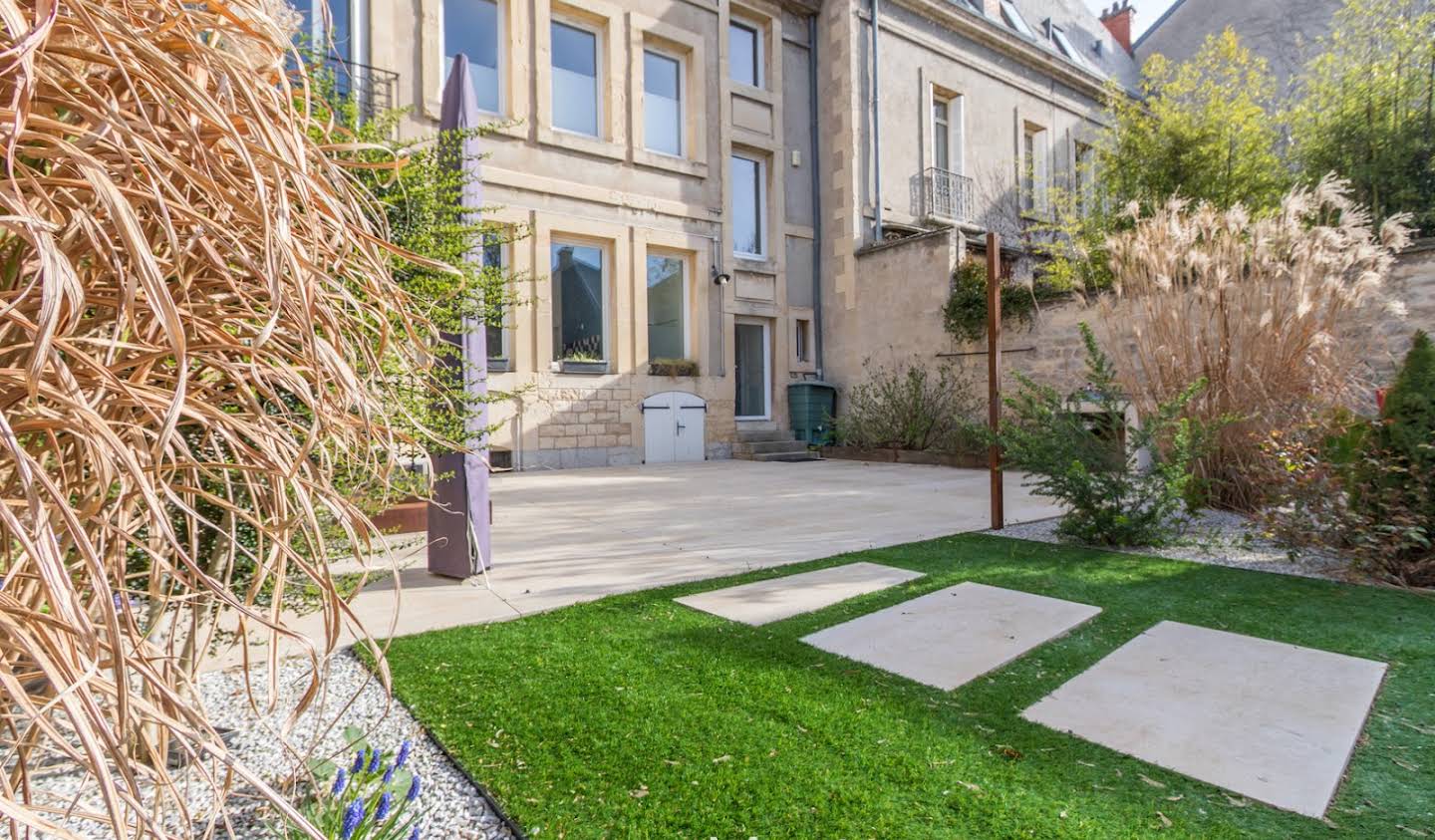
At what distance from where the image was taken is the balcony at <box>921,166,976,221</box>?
1159 centimetres

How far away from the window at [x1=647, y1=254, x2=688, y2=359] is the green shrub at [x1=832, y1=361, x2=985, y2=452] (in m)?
2.69

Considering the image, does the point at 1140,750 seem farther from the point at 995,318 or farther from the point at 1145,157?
the point at 1145,157

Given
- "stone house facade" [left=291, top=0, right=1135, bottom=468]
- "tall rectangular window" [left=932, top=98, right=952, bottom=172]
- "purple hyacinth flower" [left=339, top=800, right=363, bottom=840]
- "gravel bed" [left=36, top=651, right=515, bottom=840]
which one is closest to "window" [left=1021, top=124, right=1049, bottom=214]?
"stone house facade" [left=291, top=0, right=1135, bottom=468]

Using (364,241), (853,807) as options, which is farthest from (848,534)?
(364,241)

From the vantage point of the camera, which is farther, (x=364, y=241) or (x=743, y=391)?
(x=743, y=391)

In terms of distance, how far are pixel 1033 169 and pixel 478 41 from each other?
9960 millimetres

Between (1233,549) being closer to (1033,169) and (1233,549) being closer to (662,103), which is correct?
(662,103)

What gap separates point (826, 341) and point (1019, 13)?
28.9ft

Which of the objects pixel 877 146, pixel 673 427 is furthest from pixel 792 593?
pixel 877 146

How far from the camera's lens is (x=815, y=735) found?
1.54 meters

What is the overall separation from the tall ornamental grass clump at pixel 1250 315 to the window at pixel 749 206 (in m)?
6.82

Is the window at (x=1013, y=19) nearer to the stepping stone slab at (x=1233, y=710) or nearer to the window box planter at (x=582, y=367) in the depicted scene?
the window box planter at (x=582, y=367)

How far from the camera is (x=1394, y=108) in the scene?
797 cm

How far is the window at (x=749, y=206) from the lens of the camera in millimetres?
10758
